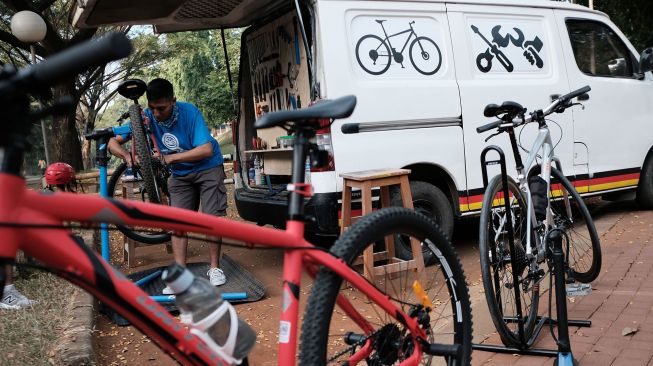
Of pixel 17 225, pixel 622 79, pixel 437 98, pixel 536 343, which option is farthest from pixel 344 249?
pixel 622 79

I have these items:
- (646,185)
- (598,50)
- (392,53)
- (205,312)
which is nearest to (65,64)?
(205,312)

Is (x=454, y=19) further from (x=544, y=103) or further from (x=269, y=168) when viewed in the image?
(x=269, y=168)

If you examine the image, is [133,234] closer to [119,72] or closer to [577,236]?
[577,236]

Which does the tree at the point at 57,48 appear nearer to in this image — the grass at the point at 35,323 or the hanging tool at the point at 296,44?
the hanging tool at the point at 296,44

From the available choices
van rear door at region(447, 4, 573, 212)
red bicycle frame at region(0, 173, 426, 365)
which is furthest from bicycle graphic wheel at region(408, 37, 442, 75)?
red bicycle frame at region(0, 173, 426, 365)

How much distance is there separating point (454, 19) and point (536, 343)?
2.99m

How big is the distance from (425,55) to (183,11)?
220 cm

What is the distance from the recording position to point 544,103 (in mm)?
5562

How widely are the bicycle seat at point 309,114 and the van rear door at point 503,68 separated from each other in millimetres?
3183

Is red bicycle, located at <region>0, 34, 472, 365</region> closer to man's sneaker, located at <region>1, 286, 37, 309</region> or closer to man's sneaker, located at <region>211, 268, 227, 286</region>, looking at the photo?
man's sneaker, located at <region>211, 268, 227, 286</region>

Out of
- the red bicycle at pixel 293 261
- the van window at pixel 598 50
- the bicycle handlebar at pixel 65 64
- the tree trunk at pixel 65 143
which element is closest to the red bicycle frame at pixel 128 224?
the red bicycle at pixel 293 261

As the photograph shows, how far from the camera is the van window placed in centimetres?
601

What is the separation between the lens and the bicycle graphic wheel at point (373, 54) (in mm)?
4629

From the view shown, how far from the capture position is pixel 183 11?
17.1 feet
